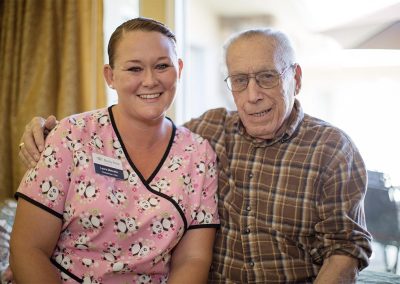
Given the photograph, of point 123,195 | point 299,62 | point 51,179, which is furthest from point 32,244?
point 299,62

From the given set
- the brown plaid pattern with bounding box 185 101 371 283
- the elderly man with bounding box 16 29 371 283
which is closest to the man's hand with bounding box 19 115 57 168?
the elderly man with bounding box 16 29 371 283

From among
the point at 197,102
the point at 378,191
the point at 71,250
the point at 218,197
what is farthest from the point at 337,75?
the point at 71,250

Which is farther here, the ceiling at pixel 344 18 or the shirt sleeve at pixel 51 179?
the ceiling at pixel 344 18

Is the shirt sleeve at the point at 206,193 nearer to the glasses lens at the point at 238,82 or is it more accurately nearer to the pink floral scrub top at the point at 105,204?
the pink floral scrub top at the point at 105,204

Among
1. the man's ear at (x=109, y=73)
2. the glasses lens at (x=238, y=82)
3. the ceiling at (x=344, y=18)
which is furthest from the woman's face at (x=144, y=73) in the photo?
the ceiling at (x=344, y=18)

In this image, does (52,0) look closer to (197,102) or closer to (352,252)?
(197,102)

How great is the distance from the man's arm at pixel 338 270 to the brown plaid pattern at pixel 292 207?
0.08ft

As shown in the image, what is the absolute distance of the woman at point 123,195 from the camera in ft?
4.66

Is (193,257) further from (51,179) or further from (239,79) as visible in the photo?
(239,79)

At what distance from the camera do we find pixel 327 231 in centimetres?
152

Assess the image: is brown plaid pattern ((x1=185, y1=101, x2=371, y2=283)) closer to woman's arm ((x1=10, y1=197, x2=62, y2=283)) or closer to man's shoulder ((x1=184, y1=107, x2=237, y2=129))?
man's shoulder ((x1=184, y1=107, x2=237, y2=129))

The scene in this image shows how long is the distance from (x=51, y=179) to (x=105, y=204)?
0.65 ft

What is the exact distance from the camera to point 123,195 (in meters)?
1.50

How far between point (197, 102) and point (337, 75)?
0.99m
